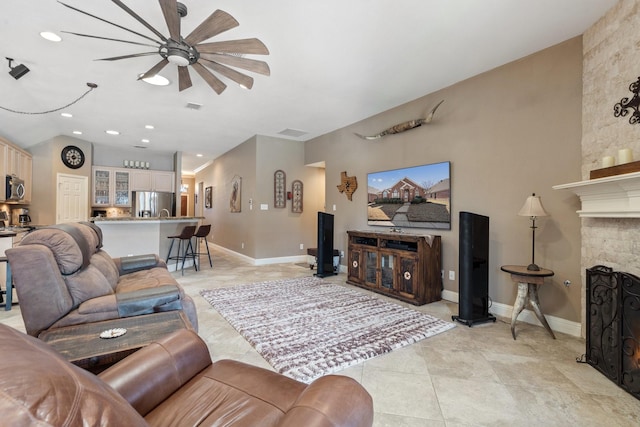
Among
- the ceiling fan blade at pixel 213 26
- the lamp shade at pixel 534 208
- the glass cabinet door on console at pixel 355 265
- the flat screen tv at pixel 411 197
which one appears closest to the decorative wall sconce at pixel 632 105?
the lamp shade at pixel 534 208

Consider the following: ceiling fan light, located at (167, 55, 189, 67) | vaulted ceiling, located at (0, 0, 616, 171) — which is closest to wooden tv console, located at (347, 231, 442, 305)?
vaulted ceiling, located at (0, 0, 616, 171)

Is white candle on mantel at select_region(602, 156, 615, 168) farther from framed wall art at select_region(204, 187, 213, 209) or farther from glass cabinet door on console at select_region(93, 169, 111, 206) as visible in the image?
framed wall art at select_region(204, 187, 213, 209)

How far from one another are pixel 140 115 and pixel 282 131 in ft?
8.17

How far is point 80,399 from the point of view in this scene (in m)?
0.54

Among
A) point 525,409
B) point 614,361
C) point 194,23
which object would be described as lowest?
point 525,409

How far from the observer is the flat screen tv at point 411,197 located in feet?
12.7

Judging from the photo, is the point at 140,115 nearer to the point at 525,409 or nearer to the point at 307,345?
the point at 307,345

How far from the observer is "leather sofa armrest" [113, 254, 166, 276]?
3.12m

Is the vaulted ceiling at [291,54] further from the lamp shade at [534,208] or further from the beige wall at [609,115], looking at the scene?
the lamp shade at [534,208]

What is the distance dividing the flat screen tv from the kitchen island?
3738 millimetres

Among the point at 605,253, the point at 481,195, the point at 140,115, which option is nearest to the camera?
the point at 605,253

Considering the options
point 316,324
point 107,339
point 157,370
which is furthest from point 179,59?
point 316,324

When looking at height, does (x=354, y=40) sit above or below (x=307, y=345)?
above

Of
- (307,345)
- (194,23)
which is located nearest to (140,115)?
(194,23)
